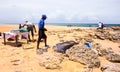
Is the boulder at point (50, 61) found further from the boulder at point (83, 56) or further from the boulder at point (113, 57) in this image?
the boulder at point (113, 57)

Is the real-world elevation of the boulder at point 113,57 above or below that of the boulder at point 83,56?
below

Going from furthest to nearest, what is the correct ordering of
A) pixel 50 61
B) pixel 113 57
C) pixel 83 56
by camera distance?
1. pixel 113 57
2. pixel 83 56
3. pixel 50 61

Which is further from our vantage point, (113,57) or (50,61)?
(113,57)

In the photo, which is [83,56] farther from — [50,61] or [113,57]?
[113,57]

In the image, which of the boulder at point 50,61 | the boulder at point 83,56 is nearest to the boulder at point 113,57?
the boulder at point 83,56

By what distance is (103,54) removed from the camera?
1238cm

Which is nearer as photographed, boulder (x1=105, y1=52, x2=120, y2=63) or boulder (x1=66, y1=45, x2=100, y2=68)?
boulder (x1=66, y1=45, x2=100, y2=68)

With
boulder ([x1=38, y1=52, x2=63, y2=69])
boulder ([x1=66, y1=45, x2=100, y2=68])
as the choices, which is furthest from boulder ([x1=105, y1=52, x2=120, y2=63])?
boulder ([x1=38, y1=52, x2=63, y2=69])

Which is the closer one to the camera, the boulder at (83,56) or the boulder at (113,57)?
the boulder at (83,56)

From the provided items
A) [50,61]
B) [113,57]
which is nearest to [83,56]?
[50,61]

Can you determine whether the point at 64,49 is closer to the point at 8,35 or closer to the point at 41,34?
the point at 41,34

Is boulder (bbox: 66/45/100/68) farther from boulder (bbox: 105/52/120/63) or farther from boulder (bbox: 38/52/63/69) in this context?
boulder (bbox: 105/52/120/63)

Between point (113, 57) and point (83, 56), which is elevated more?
point (83, 56)

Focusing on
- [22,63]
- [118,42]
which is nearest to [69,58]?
[22,63]
